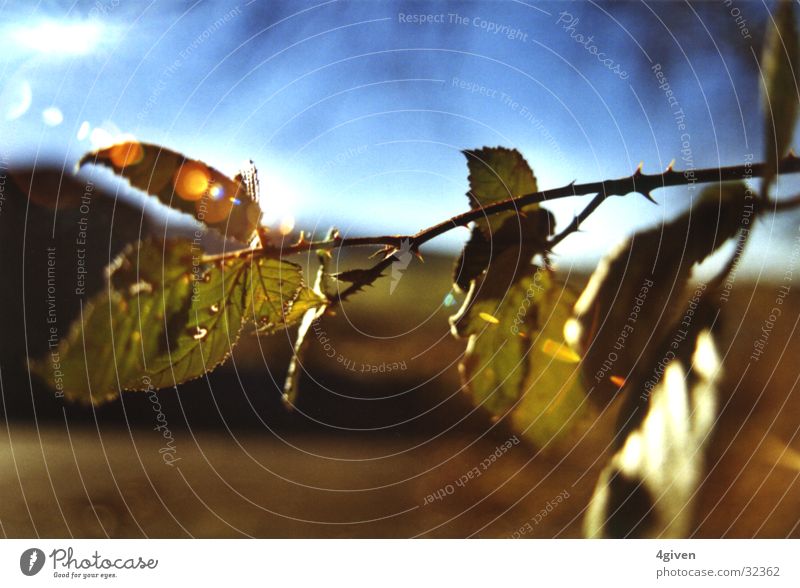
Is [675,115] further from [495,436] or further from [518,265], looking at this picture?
[495,436]

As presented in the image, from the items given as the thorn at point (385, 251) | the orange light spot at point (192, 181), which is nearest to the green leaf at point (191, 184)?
the orange light spot at point (192, 181)

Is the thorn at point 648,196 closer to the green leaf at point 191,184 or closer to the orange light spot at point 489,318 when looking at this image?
the orange light spot at point 489,318

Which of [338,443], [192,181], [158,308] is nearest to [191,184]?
[192,181]

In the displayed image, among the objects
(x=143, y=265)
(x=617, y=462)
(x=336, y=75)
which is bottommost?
(x=617, y=462)
